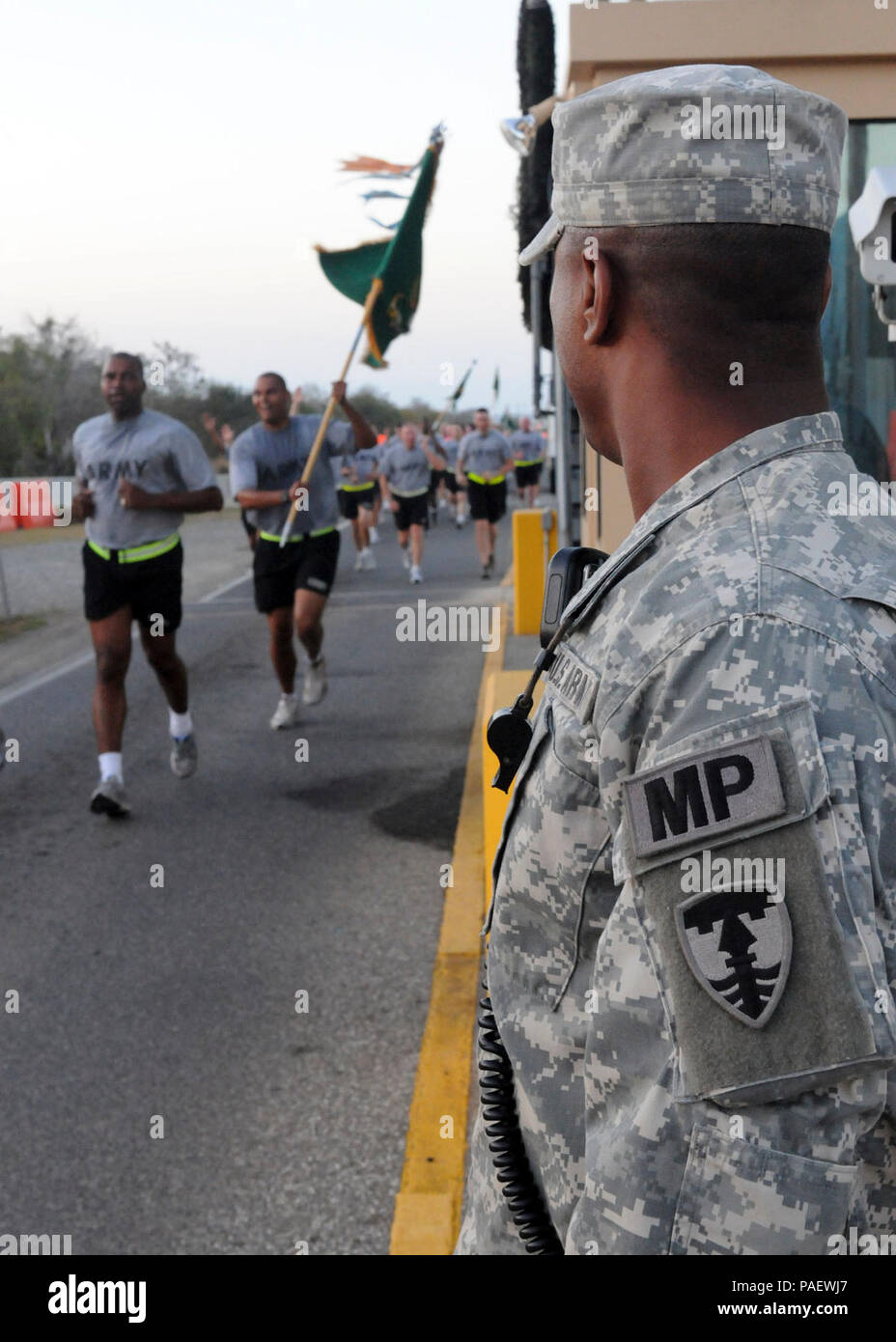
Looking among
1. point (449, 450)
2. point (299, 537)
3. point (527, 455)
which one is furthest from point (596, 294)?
point (449, 450)

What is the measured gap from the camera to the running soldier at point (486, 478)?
1727 cm

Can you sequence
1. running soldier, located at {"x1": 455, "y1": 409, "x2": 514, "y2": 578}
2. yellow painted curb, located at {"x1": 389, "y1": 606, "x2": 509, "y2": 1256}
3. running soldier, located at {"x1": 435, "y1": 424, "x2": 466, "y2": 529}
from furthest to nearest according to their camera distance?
1. running soldier, located at {"x1": 435, "y1": 424, "x2": 466, "y2": 529}
2. running soldier, located at {"x1": 455, "y1": 409, "x2": 514, "y2": 578}
3. yellow painted curb, located at {"x1": 389, "y1": 606, "x2": 509, "y2": 1256}

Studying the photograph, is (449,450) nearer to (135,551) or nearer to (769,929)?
(135,551)

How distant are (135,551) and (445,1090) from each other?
12.2ft

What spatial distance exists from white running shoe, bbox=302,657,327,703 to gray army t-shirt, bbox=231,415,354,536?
0.98 m

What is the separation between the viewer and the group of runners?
666 cm

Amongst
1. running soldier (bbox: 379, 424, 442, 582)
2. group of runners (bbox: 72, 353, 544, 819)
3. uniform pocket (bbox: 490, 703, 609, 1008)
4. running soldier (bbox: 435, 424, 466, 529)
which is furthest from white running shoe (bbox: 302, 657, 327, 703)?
running soldier (bbox: 435, 424, 466, 529)

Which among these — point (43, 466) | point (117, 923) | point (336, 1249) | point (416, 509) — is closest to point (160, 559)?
point (117, 923)

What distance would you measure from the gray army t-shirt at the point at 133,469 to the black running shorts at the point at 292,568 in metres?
1.35

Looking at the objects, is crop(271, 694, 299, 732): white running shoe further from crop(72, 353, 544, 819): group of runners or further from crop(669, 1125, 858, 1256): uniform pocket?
crop(669, 1125, 858, 1256): uniform pocket

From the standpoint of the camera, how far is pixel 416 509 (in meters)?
17.5

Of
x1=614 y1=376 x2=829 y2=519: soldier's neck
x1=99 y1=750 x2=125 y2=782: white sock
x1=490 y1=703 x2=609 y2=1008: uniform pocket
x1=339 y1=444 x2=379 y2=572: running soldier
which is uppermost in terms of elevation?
x1=614 y1=376 x2=829 y2=519: soldier's neck

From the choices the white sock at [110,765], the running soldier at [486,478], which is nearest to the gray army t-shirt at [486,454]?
the running soldier at [486,478]

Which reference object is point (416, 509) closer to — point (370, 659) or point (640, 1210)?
point (370, 659)
